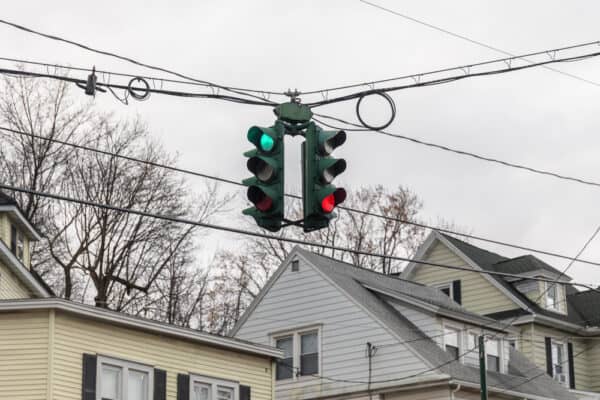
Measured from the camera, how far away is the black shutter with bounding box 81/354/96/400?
93.6 feet

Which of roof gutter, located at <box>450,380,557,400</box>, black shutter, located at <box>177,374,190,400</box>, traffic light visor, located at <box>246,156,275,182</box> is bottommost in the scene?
traffic light visor, located at <box>246,156,275,182</box>

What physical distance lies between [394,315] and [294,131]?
981 inches

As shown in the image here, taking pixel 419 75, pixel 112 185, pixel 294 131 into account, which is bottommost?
pixel 294 131

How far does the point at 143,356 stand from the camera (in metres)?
30.4

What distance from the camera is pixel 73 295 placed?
4619 centimetres

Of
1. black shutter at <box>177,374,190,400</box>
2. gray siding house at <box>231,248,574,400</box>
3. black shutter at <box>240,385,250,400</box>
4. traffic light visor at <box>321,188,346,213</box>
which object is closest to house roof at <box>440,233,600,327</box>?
gray siding house at <box>231,248,574,400</box>

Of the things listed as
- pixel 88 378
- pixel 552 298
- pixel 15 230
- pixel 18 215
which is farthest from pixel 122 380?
pixel 552 298

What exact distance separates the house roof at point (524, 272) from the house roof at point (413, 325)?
480 centimetres

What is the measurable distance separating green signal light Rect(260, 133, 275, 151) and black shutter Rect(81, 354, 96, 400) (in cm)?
1561

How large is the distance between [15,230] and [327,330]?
10.0m

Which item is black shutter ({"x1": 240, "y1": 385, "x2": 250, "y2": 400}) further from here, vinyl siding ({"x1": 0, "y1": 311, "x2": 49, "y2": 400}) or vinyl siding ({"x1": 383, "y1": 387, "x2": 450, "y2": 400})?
vinyl siding ({"x1": 0, "y1": 311, "x2": 49, "y2": 400})

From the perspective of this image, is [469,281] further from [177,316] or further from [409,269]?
[177,316]

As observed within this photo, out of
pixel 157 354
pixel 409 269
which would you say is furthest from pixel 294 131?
pixel 409 269

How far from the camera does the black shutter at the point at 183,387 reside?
3100cm
